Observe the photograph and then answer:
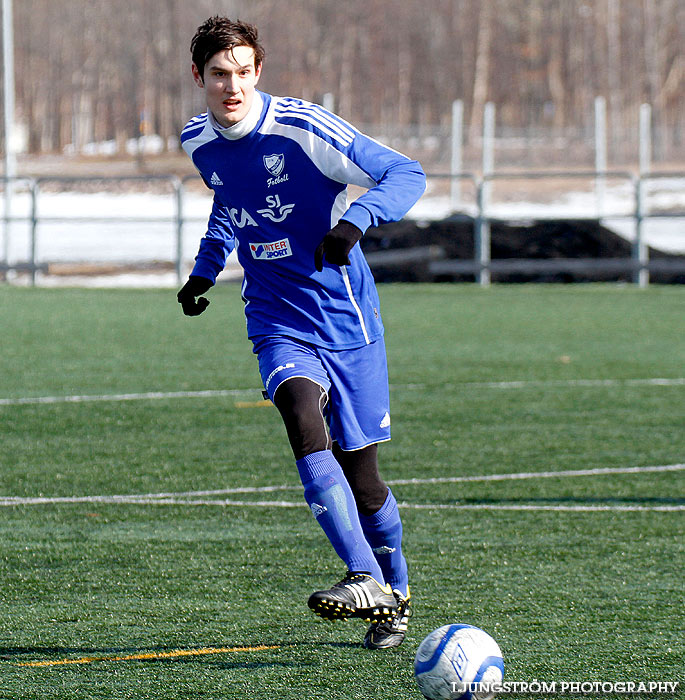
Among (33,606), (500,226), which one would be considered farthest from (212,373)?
(500,226)

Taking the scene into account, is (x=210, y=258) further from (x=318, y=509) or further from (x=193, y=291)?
(x=318, y=509)

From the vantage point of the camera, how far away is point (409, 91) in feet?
272

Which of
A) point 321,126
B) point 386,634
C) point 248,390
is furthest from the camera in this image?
point 248,390

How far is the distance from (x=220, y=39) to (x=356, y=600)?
1882 mm

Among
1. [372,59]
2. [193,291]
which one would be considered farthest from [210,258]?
[372,59]

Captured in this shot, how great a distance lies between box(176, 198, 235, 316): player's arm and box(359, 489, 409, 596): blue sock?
107 cm

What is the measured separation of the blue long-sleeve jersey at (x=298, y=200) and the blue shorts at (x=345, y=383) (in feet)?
0.13

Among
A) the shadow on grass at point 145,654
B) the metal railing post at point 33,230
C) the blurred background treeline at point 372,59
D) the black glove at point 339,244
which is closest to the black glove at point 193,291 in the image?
the black glove at point 339,244

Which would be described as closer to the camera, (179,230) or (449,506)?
(449,506)

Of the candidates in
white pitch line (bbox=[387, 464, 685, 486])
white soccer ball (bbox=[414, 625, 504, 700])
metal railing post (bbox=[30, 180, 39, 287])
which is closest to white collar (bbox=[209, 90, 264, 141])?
white soccer ball (bbox=[414, 625, 504, 700])

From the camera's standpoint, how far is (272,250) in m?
4.75

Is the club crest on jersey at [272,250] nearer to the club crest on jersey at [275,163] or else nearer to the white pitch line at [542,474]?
the club crest on jersey at [275,163]

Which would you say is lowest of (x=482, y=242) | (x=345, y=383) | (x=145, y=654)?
(x=145, y=654)

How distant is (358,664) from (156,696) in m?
0.66
